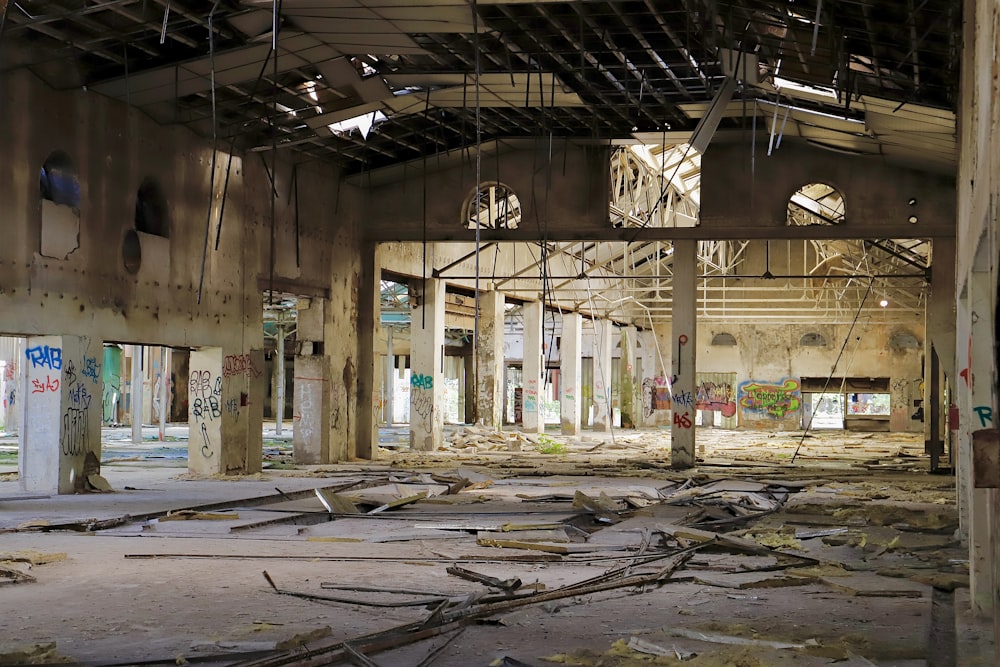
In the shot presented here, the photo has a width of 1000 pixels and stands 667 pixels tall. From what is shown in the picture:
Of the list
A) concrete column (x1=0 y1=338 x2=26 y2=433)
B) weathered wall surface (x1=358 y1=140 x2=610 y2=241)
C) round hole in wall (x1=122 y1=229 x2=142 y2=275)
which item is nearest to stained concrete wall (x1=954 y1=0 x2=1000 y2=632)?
round hole in wall (x1=122 y1=229 x2=142 y2=275)

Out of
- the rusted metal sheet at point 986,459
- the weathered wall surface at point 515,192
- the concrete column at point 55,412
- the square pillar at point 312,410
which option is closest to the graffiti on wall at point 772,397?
the weathered wall surface at point 515,192

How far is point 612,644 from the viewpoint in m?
6.64

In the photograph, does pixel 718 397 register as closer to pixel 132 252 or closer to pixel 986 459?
pixel 132 252

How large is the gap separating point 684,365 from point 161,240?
1030 cm

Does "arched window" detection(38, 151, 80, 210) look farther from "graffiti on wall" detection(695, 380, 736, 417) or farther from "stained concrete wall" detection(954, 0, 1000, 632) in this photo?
"graffiti on wall" detection(695, 380, 736, 417)

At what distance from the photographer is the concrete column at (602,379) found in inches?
1475

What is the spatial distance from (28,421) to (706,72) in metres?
11.0

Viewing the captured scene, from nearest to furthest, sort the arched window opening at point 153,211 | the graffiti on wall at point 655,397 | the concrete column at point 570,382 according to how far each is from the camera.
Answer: the arched window opening at point 153,211 → the concrete column at point 570,382 → the graffiti on wall at point 655,397

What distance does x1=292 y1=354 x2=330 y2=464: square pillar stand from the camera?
71.2 feet

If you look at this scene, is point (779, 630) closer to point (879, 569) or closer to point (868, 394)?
point (879, 569)

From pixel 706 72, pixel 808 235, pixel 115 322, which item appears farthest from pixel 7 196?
pixel 808 235

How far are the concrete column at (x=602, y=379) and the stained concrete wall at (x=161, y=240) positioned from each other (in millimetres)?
15983

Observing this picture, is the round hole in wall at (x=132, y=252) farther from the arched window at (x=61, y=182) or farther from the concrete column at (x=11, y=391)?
the concrete column at (x=11, y=391)

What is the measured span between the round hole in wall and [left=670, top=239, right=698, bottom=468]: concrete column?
10.2 m
